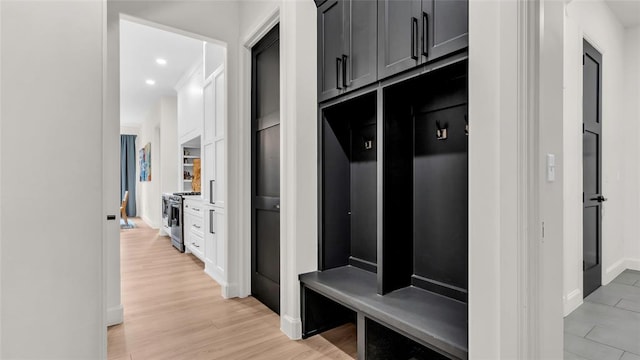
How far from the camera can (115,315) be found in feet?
7.82

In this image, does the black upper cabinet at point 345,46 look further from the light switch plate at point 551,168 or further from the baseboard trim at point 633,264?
the baseboard trim at point 633,264

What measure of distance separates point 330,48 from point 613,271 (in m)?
3.91

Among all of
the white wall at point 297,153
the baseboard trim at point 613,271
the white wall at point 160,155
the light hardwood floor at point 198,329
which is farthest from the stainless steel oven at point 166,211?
the baseboard trim at point 613,271

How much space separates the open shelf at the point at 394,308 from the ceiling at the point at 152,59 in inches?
107

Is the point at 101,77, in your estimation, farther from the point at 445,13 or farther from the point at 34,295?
the point at 445,13

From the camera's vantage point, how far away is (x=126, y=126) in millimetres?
9898

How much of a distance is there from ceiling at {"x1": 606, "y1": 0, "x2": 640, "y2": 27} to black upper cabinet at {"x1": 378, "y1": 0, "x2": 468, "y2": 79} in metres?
3.20

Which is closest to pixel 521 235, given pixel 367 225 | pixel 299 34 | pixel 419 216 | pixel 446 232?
pixel 446 232

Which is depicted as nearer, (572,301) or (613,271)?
(572,301)

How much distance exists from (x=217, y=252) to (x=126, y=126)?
8719 millimetres

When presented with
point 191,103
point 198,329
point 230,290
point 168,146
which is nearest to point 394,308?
point 198,329

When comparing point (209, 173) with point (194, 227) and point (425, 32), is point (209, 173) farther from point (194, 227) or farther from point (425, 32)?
point (425, 32)

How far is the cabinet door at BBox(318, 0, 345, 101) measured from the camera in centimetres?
209

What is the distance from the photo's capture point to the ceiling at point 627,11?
3273 mm
